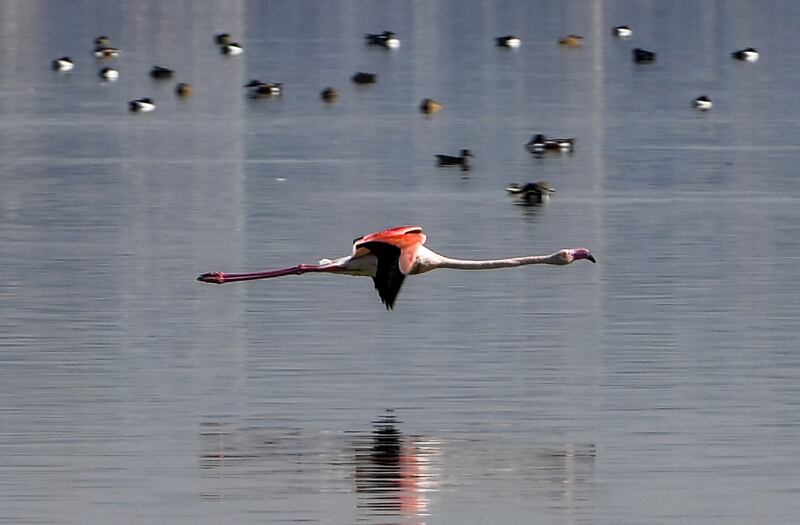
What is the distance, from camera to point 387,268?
2273 centimetres

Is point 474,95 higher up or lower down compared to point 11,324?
higher up

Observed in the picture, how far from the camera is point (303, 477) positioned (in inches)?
867

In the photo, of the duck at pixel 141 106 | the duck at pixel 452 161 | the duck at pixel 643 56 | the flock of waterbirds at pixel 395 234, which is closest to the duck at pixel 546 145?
the flock of waterbirds at pixel 395 234

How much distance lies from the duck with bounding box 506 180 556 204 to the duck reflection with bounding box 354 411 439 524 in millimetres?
19713

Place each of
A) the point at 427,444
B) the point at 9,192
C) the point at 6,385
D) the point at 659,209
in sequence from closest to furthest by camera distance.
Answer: the point at 427,444
the point at 6,385
the point at 659,209
the point at 9,192

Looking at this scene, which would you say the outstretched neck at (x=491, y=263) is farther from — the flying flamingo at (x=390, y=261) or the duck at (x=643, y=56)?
the duck at (x=643, y=56)

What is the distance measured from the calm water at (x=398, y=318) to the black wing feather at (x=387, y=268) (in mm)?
1564

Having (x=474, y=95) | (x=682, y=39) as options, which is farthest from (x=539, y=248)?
(x=682, y=39)

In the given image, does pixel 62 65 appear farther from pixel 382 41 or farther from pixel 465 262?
pixel 465 262

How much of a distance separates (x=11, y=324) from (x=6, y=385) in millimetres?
4466

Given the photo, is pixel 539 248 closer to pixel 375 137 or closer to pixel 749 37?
pixel 375 137

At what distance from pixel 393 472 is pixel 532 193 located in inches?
870

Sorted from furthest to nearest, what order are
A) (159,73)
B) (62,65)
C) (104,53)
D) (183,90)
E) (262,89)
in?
(104,53) → (62,65) → (159,73) → (183,90) → (262,89)

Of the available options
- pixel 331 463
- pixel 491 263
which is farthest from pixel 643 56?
pixel 331 463
